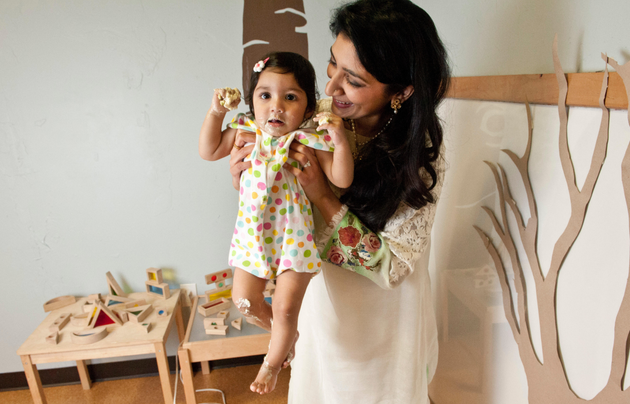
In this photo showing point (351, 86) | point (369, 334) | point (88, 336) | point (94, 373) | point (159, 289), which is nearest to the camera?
point (351, 86)

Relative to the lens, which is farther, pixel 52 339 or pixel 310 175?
pixel 52 339

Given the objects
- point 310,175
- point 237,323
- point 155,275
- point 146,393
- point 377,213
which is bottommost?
point 146,393

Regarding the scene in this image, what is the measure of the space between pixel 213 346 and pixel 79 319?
2.12 feet

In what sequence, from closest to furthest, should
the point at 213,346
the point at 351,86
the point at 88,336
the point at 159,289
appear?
1. the point at 351,86
2. the point at 88,336
3. the point at 213,346
4. the point at 159,289

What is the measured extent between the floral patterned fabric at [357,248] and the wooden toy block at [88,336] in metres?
1.22

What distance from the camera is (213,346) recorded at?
71.7 inches

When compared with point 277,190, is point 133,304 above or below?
below

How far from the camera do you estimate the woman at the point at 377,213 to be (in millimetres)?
1020

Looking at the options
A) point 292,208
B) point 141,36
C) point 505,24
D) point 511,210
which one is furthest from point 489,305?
point 141,36

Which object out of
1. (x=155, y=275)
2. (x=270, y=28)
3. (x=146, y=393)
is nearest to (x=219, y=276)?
(x=155, y=275)

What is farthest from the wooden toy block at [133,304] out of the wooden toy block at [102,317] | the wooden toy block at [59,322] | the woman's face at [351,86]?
the woman's face at [351,86]

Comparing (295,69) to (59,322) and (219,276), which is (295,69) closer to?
(219,276)

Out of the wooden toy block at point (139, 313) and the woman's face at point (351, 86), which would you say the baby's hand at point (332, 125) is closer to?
the woman's face at point (351, 86)

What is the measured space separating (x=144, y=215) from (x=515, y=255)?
173 centimetres
